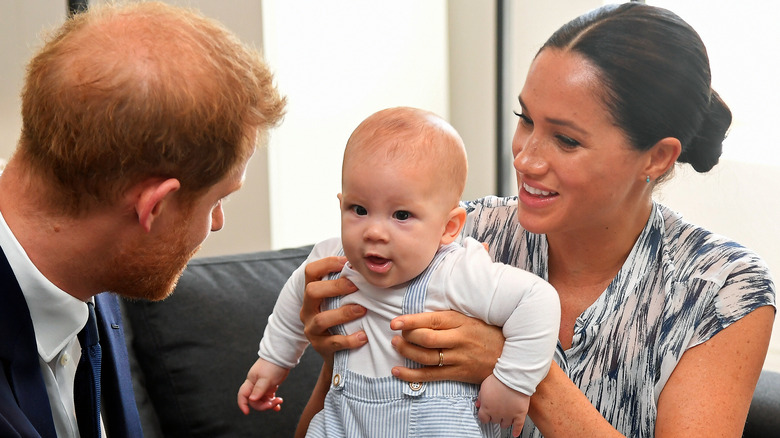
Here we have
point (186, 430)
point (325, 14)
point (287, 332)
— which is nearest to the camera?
point (287, 332)

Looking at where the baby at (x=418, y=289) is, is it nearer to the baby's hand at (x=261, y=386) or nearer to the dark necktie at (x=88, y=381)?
the baby's hand at (x=261, y=386)

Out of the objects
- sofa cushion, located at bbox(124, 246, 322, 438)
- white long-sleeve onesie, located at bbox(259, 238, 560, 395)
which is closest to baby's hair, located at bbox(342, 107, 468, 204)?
white long-sleeve onesie, located at bbox(259, 238, 560, 395)

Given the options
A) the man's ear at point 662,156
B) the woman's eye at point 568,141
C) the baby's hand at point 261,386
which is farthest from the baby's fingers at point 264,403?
the man's ear at point 662,156

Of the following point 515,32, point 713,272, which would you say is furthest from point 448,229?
point 515,32

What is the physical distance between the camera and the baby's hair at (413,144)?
146cm

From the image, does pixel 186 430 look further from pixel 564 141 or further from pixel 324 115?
pixel 324 115

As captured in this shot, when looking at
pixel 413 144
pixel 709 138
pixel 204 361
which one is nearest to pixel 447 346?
pixel 413 144

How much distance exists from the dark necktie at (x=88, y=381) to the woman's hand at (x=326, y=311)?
0.39 metres

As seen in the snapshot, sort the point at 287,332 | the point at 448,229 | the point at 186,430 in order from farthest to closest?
the point at 186,430, the point at 287,332, the point at 448,229

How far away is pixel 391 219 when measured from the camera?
4.76 ft

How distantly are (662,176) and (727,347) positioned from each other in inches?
14.7

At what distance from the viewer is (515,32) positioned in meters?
3.77

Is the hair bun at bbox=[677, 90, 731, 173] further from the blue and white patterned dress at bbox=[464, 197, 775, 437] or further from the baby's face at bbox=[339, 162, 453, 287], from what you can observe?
the baby's face at bbox=[339, 162, 453, 287]

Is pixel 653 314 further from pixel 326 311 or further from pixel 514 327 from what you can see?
pixel 326 311
